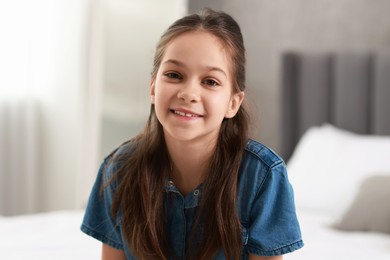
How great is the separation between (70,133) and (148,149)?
1.95 m

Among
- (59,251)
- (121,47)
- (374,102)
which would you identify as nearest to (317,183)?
A: (374,102)

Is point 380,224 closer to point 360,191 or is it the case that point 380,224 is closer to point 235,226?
point 360,191

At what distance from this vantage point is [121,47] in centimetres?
391

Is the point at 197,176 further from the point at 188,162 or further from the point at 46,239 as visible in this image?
the point at 46,239

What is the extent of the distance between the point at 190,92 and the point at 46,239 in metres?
0.99

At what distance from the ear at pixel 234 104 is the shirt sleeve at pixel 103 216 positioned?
338 mm

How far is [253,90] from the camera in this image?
388 centimetres

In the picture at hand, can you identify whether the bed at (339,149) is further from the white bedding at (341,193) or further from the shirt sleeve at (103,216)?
the shirt sleeve at (103,216)

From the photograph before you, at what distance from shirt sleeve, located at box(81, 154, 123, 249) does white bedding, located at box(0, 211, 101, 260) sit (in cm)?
29

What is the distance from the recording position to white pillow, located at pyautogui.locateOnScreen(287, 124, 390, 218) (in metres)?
2.76

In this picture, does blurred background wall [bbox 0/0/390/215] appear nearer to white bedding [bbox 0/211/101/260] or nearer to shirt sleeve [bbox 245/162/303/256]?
white bedding [bbox 0/211/101/260]

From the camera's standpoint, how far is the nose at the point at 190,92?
4.70 feet

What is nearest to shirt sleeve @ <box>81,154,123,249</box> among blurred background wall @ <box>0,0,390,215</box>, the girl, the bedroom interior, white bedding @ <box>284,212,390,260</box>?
the girl

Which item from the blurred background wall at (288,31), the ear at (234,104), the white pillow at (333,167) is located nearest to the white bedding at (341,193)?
the white pillow at (333,167)
